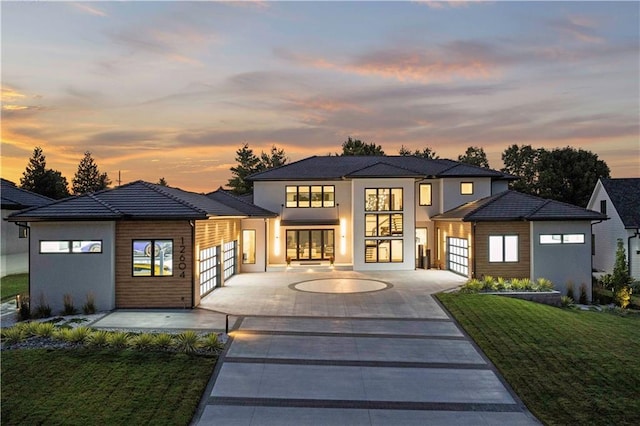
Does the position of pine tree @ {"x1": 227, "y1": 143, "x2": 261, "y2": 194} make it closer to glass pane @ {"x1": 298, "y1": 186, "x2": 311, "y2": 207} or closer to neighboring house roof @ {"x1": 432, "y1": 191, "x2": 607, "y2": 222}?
glass pane @ {"x1": 298, "y1": 186, "x2": 311, "y2": 207}

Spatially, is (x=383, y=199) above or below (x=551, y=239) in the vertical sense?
above

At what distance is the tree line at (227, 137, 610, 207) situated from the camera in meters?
47.4

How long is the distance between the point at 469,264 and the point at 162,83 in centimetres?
1765

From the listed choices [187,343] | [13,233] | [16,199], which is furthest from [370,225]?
[16,199]

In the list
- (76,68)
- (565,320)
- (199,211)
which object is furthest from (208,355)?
(76,68)

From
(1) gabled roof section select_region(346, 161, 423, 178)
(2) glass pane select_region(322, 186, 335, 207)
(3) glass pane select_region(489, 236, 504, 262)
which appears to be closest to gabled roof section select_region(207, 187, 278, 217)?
(2) glass pane select_region(322, 186, 335, 207)

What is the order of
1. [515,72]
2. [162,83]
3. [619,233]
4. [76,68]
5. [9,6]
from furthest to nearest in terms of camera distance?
[619,233] → [515,72] → [162,83] → [76,68] → [9,6]

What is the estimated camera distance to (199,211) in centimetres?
1664

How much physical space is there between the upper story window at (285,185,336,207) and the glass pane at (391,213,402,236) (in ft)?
13.7

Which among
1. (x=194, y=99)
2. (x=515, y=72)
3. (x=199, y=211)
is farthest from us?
(x=194, y=99)

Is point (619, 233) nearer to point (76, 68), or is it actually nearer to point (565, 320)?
point (565, 320)

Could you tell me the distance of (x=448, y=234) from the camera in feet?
88.0

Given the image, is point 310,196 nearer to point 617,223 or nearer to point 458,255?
point 458,255

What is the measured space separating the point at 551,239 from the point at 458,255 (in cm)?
504
